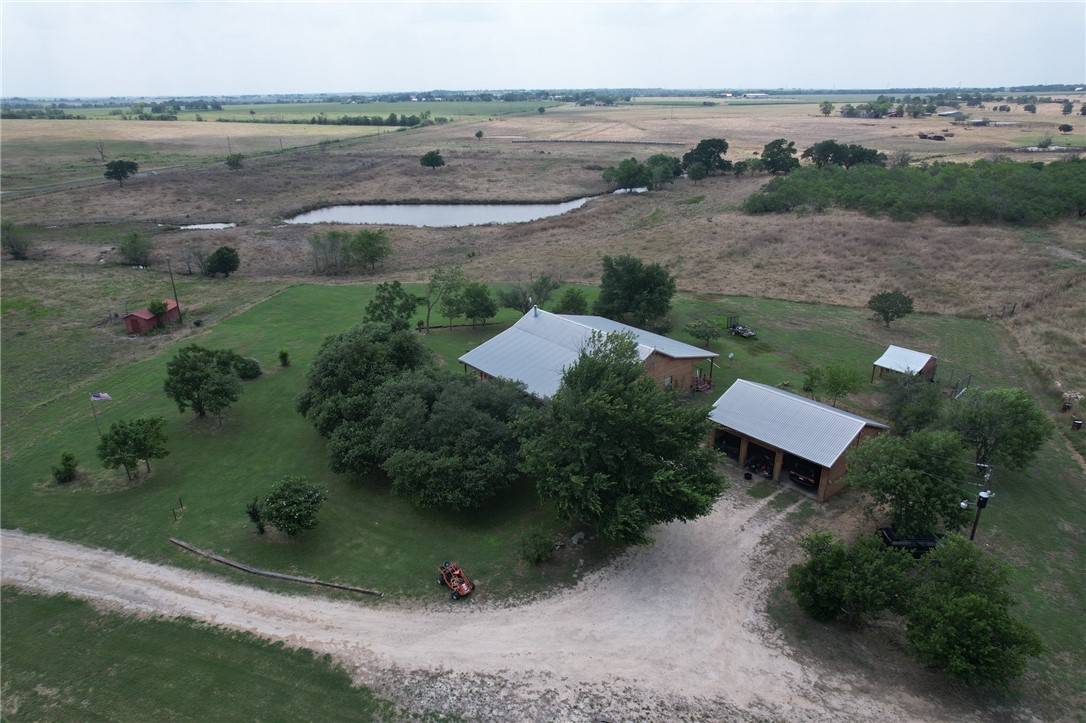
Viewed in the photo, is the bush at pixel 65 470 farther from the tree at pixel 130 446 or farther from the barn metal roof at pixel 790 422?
the barn metal roof at pixel 790 422

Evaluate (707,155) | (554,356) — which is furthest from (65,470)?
(707,155)

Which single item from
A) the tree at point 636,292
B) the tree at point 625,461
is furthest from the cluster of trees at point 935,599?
the tree at point 636,292

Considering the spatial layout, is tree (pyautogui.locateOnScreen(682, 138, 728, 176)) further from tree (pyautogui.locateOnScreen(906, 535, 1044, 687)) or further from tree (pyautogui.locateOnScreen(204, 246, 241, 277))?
tree (pyautogui.locateOnScreen(906, 535, 1044, 687))

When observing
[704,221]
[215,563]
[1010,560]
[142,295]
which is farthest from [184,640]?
[704,221]

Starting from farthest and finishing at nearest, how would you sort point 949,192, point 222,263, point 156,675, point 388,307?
point 949,192, point 222,263, point 388,307, point 156,675

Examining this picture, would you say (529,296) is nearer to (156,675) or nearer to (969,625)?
(156,675)

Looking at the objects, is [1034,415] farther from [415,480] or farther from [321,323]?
[321,323]
